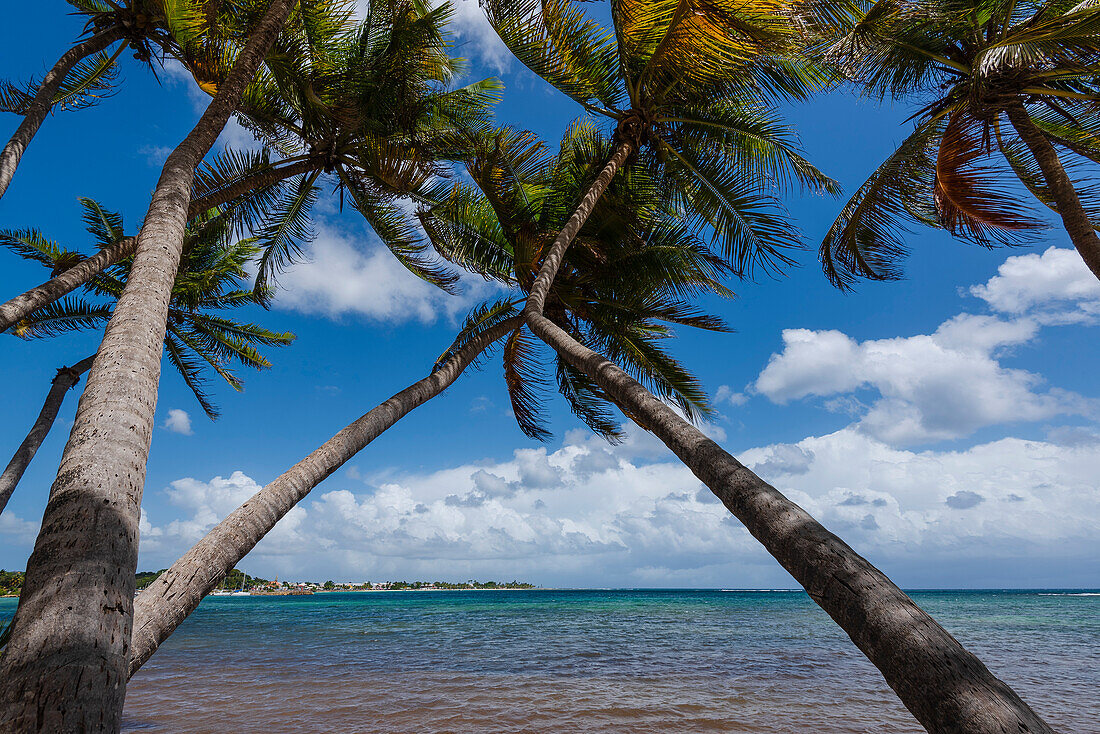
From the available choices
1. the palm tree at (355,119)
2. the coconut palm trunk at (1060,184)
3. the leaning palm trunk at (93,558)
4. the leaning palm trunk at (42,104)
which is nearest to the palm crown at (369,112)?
the palm tree at (355,119)

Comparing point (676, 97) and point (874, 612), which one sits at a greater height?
point (676, 97)

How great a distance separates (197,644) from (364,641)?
4.90 meters

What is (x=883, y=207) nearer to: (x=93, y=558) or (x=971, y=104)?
(x=971, y=104)

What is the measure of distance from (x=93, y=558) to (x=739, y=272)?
7.46 meters

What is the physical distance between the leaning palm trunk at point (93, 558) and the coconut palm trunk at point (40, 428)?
993 cm

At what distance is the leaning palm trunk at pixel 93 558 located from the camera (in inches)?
65.1

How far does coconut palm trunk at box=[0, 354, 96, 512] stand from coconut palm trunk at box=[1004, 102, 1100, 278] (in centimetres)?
1494

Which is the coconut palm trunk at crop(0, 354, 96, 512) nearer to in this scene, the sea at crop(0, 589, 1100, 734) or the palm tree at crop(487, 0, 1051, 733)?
the sea at crop(0, 589, 1100, 734)

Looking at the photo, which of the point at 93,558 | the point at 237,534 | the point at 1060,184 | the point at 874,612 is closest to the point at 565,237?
the point at 237,534

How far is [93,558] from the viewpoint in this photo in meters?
1.98

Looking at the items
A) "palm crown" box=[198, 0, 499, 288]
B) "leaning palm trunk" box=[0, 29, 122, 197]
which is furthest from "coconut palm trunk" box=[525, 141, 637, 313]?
"leaning palm trunk" box=[0, 29, 122, 197]

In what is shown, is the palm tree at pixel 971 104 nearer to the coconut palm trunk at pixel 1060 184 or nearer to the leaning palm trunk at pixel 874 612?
the coconut palm trunk at pixel 1060 184

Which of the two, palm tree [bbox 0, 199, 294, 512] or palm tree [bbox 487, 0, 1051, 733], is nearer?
palm tree [bbox 487, 0, 1051, 733]

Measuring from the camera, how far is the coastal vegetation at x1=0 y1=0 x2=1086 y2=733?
2.24 metres
